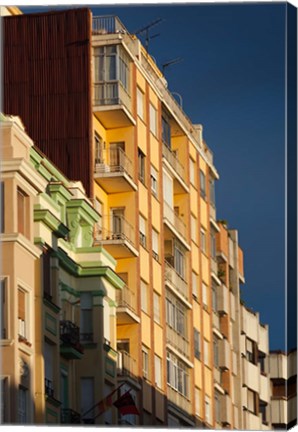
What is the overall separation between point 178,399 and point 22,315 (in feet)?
17.8

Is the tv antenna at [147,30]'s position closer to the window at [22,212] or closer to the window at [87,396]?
the window at [22,212]

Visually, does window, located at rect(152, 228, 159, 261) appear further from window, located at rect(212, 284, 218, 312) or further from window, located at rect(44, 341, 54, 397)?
window, located at rect(44, 341, 54, 397)

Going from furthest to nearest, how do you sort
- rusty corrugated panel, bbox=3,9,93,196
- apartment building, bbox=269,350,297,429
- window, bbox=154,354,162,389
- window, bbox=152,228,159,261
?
window, bbox=152,228,159,261 < window, bbox=154,354,162,389 < rusty corrugated panel, bbox=3,9,93,196 < apartment building, bbox=269,350,297,429

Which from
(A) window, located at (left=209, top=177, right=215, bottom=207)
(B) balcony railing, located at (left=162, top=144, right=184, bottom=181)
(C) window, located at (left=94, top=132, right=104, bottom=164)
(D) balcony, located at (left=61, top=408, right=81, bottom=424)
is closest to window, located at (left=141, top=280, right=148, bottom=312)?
(A) window, located at (left=209, top=177, right=215, bottom=207)

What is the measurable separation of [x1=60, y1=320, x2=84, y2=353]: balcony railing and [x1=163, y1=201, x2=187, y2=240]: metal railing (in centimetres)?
458

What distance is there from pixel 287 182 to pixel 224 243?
4.07 meters

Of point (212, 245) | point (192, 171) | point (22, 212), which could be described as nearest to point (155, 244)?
point (212, 245)

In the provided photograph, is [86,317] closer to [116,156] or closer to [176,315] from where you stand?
[176,315]

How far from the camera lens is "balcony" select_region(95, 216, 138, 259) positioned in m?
56.1

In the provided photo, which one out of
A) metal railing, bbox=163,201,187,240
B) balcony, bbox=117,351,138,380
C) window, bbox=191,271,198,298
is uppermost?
metal railing, bbox=163,201,187,240

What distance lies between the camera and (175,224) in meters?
58.8

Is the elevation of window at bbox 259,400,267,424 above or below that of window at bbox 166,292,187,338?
below

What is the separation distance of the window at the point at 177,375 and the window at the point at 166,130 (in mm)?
5192

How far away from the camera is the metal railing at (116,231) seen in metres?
56.3
